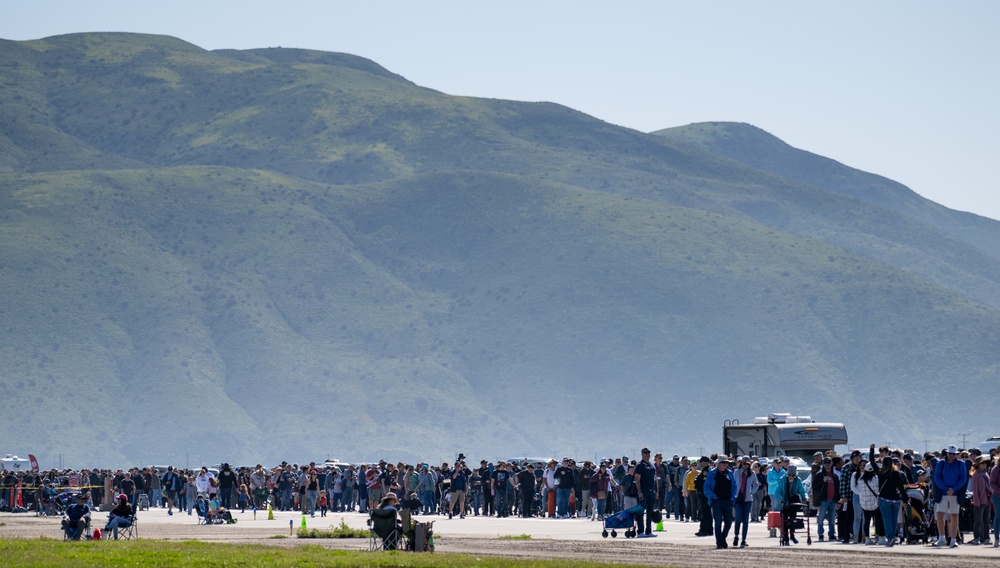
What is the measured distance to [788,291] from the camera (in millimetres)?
189000

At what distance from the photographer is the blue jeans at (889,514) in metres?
Result: 29.2

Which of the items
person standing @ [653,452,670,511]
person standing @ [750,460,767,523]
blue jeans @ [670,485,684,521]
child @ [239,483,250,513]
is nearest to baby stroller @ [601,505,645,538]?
person standing @ [750,460,767,523]

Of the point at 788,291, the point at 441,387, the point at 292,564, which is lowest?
the point at 292,564

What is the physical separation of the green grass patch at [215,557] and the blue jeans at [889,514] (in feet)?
23.4

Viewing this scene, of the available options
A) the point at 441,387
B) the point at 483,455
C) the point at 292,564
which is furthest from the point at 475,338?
the point at 292,564

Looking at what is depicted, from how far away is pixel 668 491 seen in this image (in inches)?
1742

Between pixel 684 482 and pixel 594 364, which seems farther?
pixel 594 364

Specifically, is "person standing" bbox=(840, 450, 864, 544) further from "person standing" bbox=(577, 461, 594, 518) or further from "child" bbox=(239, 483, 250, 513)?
"child" bbox=(239, 483, 250, 513)

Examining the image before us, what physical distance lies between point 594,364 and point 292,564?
5981 inches

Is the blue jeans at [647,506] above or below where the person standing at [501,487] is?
below

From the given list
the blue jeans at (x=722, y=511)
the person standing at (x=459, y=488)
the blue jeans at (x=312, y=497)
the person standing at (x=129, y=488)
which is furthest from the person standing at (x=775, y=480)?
the person standing at (x=129, y=488)

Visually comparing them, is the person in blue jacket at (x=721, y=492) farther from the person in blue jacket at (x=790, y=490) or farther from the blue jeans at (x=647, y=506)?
the blue jeans at (x=647, y=506)

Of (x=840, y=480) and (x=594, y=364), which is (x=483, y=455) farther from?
(x=840, y=480)

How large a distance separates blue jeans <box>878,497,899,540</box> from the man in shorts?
2.51ft
